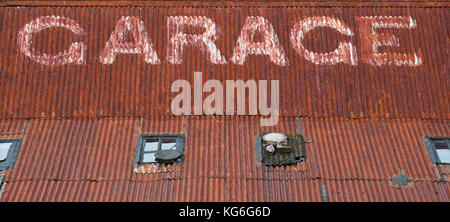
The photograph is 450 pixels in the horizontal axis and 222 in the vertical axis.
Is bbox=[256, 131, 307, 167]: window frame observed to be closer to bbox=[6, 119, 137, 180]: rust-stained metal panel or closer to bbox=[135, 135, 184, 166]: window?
bbox=[135, 135, 184, 166]: window

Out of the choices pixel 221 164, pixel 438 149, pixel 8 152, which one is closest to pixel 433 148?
pixel 438 149

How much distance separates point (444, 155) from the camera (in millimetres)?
12211

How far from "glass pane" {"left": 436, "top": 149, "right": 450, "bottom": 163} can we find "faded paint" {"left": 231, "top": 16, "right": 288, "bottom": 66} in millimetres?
5072

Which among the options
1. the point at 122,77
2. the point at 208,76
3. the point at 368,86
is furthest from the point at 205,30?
the point at 368,86

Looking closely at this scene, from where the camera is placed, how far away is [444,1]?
15.0 m

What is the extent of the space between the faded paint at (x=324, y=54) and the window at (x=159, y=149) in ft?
16.0

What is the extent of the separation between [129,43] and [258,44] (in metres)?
4.07

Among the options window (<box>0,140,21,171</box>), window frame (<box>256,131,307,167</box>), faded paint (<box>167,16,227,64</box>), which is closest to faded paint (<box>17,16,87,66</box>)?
faded paint (<box>167,16,227,64</box>)

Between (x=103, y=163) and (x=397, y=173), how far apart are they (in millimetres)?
7482

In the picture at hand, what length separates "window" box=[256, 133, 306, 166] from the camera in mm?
11891

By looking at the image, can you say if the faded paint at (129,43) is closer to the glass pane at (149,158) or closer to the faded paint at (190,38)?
the faded paint at (190,38)

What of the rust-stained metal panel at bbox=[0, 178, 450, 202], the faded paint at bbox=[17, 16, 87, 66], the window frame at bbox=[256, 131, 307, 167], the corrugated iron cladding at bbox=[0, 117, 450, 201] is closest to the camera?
the rust-stained metal panel at bbox=[0, 178, 450, 202]

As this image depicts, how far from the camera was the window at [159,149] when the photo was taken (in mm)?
11875

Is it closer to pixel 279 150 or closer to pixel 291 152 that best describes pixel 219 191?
pixel 279 150
